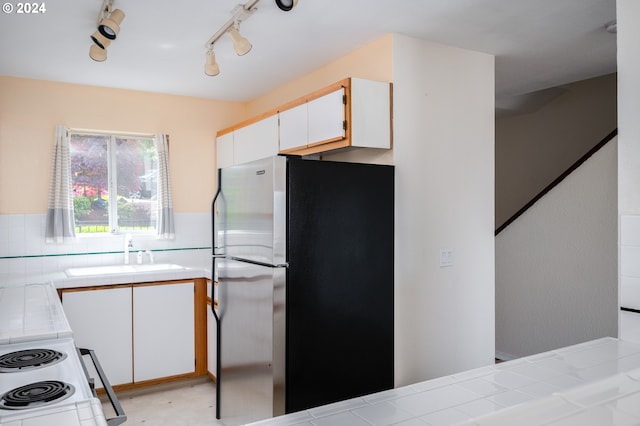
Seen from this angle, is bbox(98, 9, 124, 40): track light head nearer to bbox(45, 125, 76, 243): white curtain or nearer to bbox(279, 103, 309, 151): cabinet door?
bbox(279, 103, 309, 151): cabinet door

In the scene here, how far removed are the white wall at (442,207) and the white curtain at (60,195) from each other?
8.67 feet

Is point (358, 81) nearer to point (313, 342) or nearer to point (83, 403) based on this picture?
point (313, 342)

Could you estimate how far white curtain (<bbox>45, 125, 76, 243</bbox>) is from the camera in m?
3.83

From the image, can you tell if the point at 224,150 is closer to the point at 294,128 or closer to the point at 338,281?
the point at 294,128

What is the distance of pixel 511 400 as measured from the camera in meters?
1.24

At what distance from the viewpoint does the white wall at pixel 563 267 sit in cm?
361

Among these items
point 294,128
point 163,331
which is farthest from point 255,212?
point 163,331

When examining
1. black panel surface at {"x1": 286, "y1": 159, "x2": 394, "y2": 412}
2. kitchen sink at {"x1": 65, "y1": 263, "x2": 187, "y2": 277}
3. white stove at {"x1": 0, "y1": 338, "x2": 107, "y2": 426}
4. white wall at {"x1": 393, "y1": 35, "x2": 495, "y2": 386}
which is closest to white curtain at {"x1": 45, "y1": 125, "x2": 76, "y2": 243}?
kitchen sink at {"x1": 65, "y1": 263, "x2": 187, "y2": 277}

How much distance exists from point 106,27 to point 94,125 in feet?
6.08

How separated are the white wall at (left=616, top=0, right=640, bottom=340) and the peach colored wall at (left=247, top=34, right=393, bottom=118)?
125cm

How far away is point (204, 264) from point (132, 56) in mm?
1908

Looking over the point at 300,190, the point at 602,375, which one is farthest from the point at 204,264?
the point at 602,375

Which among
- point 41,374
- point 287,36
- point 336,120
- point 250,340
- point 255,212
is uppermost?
point 287,36

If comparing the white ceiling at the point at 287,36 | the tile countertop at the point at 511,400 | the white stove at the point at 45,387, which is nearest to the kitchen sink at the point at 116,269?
the white ceiling at the point at 287,36
